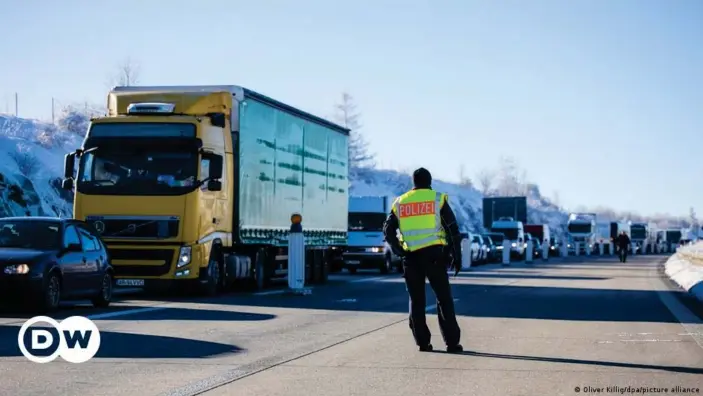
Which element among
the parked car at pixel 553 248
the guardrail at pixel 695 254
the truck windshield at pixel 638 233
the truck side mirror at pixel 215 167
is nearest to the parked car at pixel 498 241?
the guardrail at pixel 695 254

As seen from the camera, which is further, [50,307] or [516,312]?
[516,312]

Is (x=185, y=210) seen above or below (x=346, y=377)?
above

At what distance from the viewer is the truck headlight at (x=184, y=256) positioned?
2264 centimetres

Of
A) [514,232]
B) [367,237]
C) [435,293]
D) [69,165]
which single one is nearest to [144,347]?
[435,293]

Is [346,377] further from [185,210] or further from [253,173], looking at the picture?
[253,173]

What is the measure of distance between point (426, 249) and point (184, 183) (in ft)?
34.6

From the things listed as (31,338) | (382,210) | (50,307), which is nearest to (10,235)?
(50,307)

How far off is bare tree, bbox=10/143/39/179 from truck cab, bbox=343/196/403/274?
20.9m

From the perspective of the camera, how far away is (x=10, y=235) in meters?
18.7

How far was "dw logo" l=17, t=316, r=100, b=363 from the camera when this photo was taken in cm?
1180

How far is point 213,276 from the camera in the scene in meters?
23.8

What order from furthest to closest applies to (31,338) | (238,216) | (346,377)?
(238,216)
(31,338)
(346,377)

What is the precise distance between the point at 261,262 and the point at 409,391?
17.8 metres

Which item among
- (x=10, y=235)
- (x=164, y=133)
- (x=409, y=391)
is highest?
(x=164, y=133)
